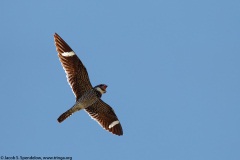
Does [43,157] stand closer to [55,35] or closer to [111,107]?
[111,107]

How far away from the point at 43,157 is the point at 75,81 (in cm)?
229

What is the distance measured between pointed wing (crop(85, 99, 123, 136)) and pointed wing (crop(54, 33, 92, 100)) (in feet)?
2.63

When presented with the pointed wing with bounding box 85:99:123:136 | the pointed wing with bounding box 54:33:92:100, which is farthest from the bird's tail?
the pointed wing with bounding box 85:99:123:136

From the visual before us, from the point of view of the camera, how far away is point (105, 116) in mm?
13203

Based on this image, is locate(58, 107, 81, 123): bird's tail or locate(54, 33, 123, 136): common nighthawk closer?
locate(58, 107, 81, 123): bird's tail

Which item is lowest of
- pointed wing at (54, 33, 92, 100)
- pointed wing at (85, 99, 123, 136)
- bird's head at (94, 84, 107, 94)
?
pointed wing at (85, 99, 123, 136)

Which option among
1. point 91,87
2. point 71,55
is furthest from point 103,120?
point 71,55

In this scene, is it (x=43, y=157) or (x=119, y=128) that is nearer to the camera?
(x=43, y=157)

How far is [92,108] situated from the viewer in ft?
42.5

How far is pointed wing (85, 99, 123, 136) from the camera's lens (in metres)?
13.0

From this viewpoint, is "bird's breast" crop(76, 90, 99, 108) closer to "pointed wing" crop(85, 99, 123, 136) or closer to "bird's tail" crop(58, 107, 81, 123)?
"bird's tail" crop(58, 107, 81, 123)

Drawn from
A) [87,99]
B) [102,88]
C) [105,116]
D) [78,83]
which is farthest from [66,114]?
[105,116]

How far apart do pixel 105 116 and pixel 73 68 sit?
6.19 feet

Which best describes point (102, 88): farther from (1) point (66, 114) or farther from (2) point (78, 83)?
(1) point (66, 114)
